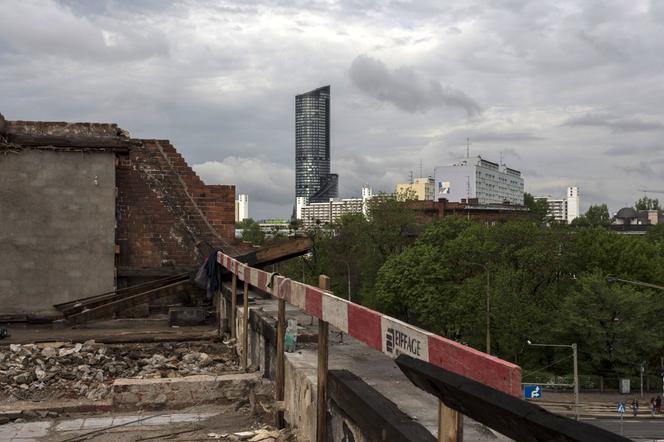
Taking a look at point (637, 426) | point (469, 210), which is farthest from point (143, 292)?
point (469, 210)

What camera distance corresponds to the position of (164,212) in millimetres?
14461

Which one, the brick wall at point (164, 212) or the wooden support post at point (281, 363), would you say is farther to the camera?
the brick wall at point (164, 212)

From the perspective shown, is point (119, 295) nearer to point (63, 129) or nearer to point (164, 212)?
point (164, 212)

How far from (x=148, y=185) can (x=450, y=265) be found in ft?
118

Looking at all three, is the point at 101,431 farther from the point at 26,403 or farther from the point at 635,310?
the point at 635,310

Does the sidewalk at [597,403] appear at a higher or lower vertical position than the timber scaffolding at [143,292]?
lower

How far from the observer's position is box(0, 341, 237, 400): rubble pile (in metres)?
7.91

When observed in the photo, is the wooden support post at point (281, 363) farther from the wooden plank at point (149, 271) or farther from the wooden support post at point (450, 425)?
the wooden plank at point (149, 271)

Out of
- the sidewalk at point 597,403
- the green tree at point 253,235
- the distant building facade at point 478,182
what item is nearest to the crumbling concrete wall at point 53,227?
the sidewalk at point 597,403

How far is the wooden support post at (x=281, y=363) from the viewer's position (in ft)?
19.1

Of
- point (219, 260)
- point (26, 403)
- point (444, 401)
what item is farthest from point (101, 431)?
point (219, 260)

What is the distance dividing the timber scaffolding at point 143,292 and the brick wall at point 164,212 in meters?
0.82

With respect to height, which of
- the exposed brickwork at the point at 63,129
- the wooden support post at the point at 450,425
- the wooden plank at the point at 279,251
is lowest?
the wooden support post at the point at 450,425

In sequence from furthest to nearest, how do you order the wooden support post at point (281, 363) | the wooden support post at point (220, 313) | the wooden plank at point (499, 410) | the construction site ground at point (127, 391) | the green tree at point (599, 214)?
1. the green tree at point (599, 214)
2. the wooden support post at point (220, 313)
3. the construction site ground at point (127, 391)
4. the wooden support post at point (281, 363)
5. the wooden plank at point (499, 410)
